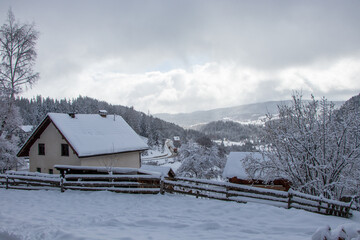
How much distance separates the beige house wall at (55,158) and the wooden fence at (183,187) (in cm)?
477

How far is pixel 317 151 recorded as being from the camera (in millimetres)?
11766

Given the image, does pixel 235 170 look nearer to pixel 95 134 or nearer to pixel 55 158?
pixel 95 134

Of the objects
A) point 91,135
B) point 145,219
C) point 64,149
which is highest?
point 91,135

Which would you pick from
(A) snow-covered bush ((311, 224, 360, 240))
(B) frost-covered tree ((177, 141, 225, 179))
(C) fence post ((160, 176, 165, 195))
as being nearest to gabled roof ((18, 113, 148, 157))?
(C) fence post ((160, 176, 165, 195))

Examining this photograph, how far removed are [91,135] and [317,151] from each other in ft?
59.5

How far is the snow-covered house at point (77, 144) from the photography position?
20531 millimetres

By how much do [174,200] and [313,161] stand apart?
6.96m

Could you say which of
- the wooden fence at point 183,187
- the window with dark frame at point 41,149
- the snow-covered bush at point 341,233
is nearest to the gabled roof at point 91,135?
the window with dark frame at point 41,149

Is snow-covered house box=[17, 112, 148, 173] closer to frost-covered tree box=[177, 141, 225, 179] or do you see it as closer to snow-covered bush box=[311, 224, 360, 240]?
frost-covered tree box=[177, 141, 225, 179]

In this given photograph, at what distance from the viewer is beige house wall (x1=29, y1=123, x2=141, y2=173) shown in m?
20.9

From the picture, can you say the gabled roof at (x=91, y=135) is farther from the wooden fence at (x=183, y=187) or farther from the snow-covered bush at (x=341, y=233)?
the snow-covered bush at (x=341, y=233)

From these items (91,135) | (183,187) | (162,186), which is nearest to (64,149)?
(91,135)

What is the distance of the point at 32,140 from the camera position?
2303cm

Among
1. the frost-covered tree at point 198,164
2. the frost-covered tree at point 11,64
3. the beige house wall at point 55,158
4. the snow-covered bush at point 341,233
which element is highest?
the frost-covered tree at point 11,64
